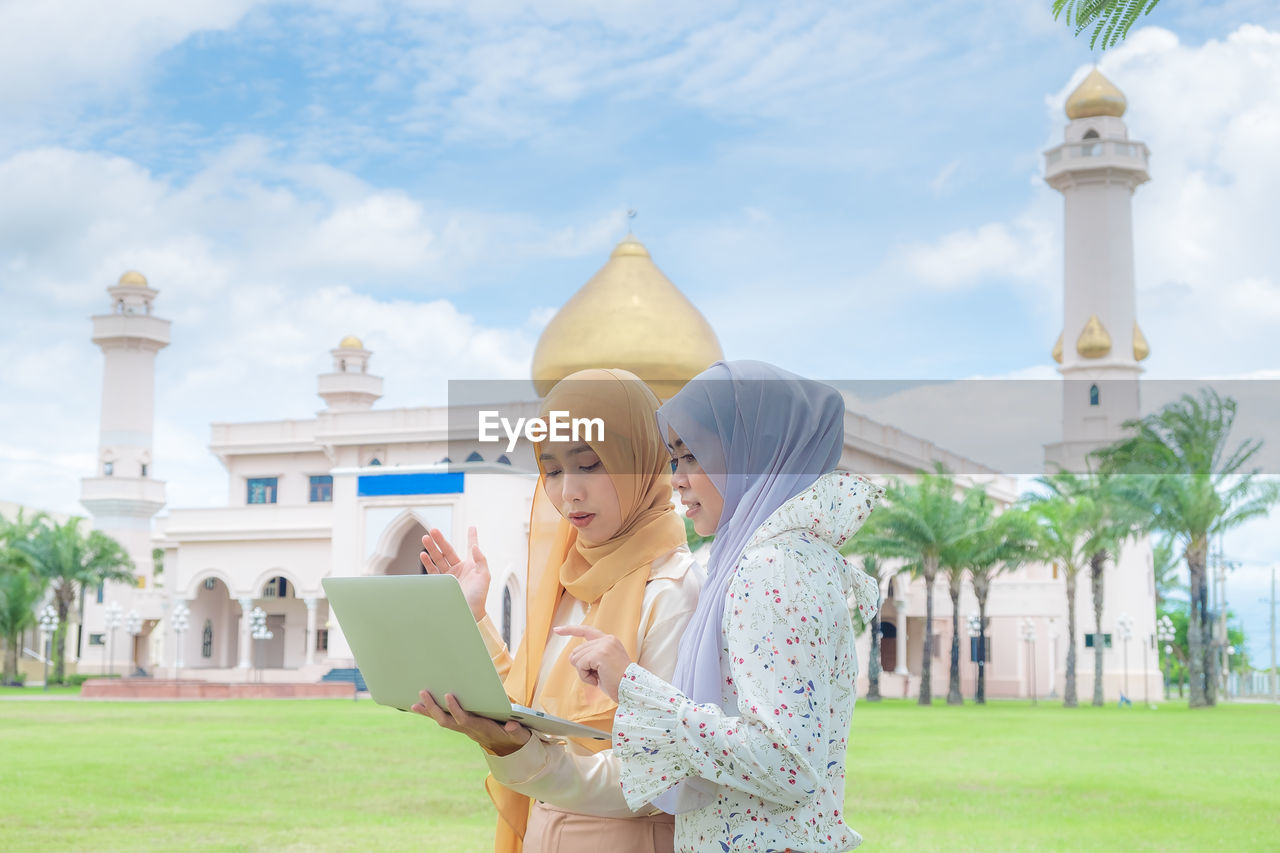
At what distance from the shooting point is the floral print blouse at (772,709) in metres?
1.98

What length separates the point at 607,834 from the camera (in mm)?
2438

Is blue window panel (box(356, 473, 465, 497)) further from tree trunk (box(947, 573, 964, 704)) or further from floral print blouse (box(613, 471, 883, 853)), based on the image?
floral print blouse (box(613, 471, 883, 853))

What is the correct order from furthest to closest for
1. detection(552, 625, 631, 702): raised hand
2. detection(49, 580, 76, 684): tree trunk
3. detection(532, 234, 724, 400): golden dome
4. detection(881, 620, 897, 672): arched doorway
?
detection(881, 620, 897, 672): arched doorway < detection(49, 580, 76, 684): tree trunk < detection(532, 234, 724, 400): golden dome < detection(552, 625, 631, 702): raised hand

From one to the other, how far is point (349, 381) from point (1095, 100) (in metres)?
25.7

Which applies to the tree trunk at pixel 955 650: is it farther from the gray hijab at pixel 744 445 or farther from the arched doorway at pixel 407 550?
the gray hijab at pixel 744 445

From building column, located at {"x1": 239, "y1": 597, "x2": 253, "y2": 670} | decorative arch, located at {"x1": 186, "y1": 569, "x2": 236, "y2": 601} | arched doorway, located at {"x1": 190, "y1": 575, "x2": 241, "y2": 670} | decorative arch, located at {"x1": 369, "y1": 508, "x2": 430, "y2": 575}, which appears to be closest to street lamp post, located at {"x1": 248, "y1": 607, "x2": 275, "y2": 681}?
building column, located at {"x1": 239, "y1": 597, "x2": 253, "y2": 670}

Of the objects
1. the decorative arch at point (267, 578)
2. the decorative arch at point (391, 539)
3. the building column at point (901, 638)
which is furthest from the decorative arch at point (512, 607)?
the building column at point (901, 638)

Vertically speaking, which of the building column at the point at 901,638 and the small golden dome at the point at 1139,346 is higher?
the small golden dome at the point at 1139,346

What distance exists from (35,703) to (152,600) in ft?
54.8

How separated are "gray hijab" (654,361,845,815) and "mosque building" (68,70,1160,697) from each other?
25056mm

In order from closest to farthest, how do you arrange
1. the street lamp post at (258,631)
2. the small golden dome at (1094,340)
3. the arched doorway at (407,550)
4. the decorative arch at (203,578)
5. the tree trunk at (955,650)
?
the tree trunk at (955,650)
the street lamp post at (258,631)
the arched doorway at (407,550)
the small golden dome at (1094,340)
the decorative arch at (203,578)

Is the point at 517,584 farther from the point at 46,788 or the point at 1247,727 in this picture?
the point at 46,788

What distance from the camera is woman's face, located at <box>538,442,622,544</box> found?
2.63 meters

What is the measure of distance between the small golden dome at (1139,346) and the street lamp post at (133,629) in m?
27.4
